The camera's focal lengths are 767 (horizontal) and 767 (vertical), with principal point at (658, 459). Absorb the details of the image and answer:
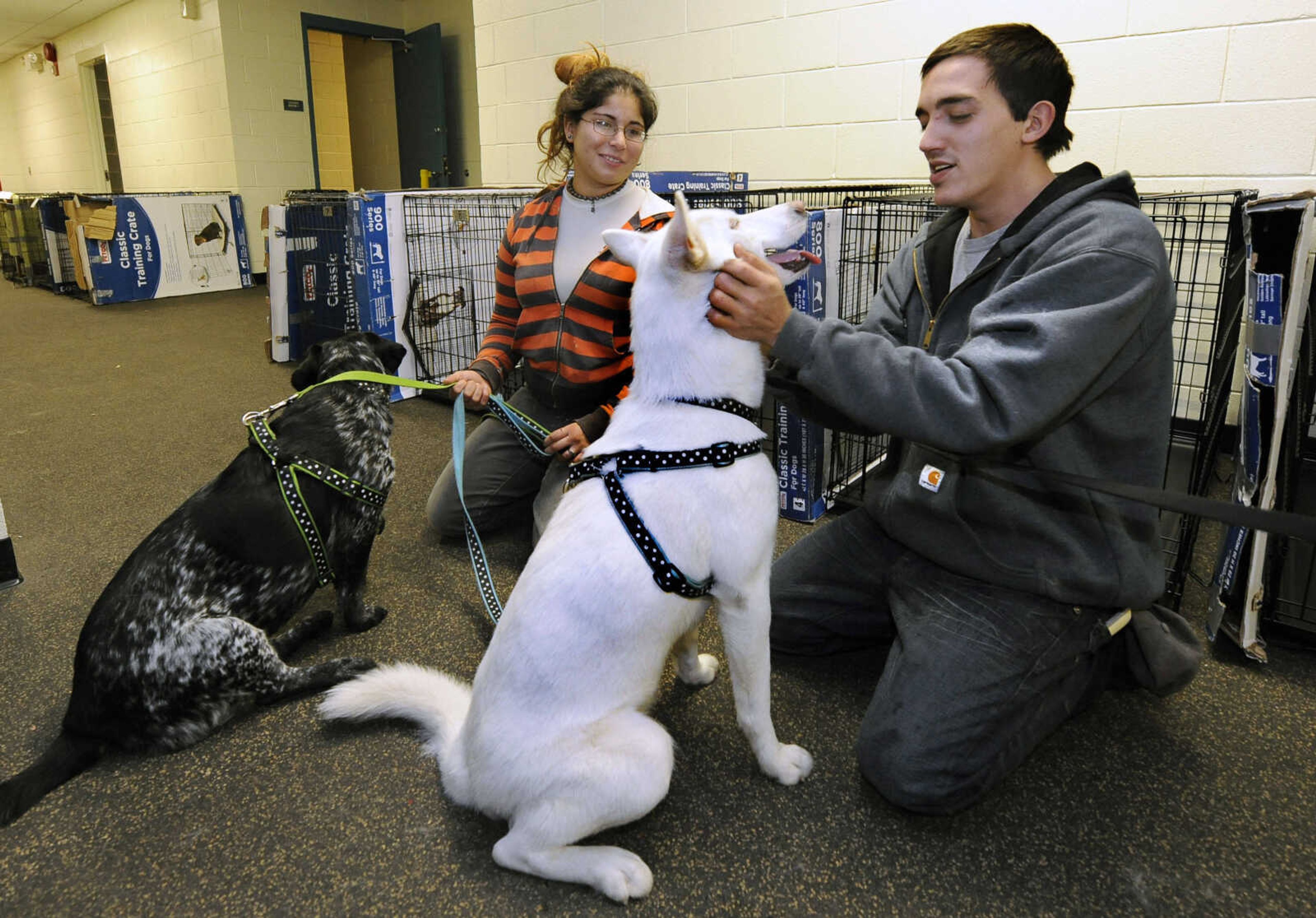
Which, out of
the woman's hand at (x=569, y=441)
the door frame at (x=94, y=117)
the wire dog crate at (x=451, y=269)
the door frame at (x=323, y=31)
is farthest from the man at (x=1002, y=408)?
the door frame at (x=94, y=117)

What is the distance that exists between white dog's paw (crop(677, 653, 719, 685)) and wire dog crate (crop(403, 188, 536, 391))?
260 centimetres

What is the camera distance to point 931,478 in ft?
5.57

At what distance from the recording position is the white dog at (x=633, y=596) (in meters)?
1.25

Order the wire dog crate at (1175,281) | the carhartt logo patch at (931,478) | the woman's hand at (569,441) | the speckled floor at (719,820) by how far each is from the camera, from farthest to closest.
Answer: the wire dog crate at (1175,281) < the woman's hand at (569,441) < the carhartt logo patch at (931,478) < the speckled floor at (719,820)

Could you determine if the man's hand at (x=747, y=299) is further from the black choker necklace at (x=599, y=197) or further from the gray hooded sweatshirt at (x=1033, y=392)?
the black choker necklace at (x=599, y=197)

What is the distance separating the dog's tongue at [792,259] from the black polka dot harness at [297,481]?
1.27 metres

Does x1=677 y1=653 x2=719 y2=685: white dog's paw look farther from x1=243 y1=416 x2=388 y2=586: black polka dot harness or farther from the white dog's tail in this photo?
x1=243 y1=416 x2=388 y2=586: black polka dot harness

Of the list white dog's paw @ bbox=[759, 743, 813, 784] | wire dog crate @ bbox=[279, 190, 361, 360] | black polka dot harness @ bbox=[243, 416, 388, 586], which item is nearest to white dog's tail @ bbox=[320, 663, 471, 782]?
black polka dot harness @ bbox=[243, 416, 388, 586]

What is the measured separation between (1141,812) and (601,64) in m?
2.49

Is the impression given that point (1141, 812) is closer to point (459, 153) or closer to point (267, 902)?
point (267, 902)

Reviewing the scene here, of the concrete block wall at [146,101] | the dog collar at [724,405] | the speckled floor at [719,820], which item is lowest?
the speckled floor at [719,820]

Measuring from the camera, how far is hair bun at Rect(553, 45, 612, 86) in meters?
2.50

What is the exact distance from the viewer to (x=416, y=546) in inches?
108

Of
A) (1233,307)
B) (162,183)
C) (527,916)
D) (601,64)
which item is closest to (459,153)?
(162,183)
